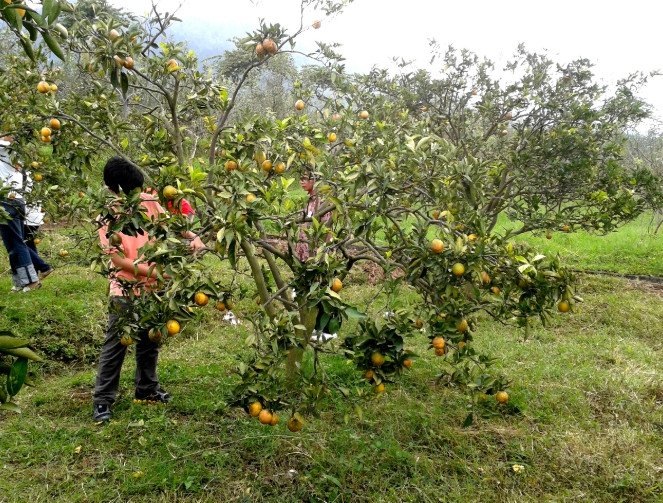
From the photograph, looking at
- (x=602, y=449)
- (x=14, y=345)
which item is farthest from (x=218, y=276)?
(x=14, y=345)

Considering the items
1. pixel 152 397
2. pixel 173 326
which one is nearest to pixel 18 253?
pixel 152 397

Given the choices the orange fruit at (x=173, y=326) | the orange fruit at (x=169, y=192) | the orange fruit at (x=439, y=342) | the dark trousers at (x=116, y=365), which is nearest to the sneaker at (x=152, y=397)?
the dark trousers at (x=116, y=365)

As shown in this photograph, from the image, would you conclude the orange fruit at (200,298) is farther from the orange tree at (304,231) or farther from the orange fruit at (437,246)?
the orange fruit at (437,246)

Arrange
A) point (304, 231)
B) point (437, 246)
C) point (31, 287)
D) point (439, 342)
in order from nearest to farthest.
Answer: point (437, 246) < point (304, 231) < point (439, 342) < point (31, 287)

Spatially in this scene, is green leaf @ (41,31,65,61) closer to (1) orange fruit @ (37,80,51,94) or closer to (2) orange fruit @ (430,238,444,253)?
(2) orange fruit @ (430,238,444,253)

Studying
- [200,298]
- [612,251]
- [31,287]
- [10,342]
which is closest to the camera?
[10,342]

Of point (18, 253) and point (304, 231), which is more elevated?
point (304, 231)

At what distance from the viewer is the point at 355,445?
3.14 m

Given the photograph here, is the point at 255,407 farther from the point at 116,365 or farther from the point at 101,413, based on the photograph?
the point at 101,413

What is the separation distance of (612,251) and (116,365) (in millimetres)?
8529

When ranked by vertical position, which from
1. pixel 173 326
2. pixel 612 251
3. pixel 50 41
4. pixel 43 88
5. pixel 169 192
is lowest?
pixel 612 251

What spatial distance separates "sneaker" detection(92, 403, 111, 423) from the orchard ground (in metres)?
0.09

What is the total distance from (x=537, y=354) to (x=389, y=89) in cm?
361

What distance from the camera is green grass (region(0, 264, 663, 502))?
279 cm
